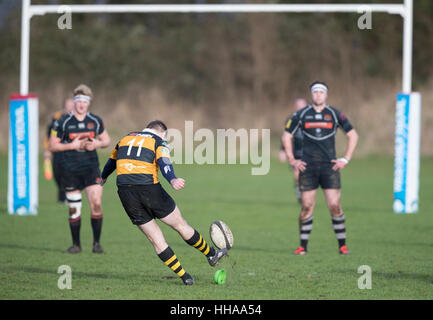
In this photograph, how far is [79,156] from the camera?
34.2ft

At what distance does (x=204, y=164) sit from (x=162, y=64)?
45.9 ft

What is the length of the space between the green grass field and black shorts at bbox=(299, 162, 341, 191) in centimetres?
100

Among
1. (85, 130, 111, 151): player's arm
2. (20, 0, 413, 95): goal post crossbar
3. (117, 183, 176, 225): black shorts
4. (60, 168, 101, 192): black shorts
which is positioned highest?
(20, 0, 413, 95): goal post crossbar

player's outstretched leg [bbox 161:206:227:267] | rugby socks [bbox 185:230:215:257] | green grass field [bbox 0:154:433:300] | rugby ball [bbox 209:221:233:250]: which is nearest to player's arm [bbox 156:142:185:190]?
player's outstretched leg [bbox 161:206:227:267]

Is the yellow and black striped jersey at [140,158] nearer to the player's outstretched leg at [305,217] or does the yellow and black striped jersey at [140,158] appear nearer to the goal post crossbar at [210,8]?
the player's outstretched leg at [305,217]

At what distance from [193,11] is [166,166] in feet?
25.1

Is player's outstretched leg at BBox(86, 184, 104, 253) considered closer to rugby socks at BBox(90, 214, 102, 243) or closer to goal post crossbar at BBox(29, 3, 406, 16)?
rugby socks at BBox(90, 214, 102, 243)

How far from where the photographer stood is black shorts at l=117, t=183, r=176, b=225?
25.6 ft

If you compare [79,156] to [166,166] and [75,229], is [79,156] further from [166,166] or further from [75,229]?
[166,166]

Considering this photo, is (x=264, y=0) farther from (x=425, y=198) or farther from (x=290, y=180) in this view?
(x=425, y=198)
